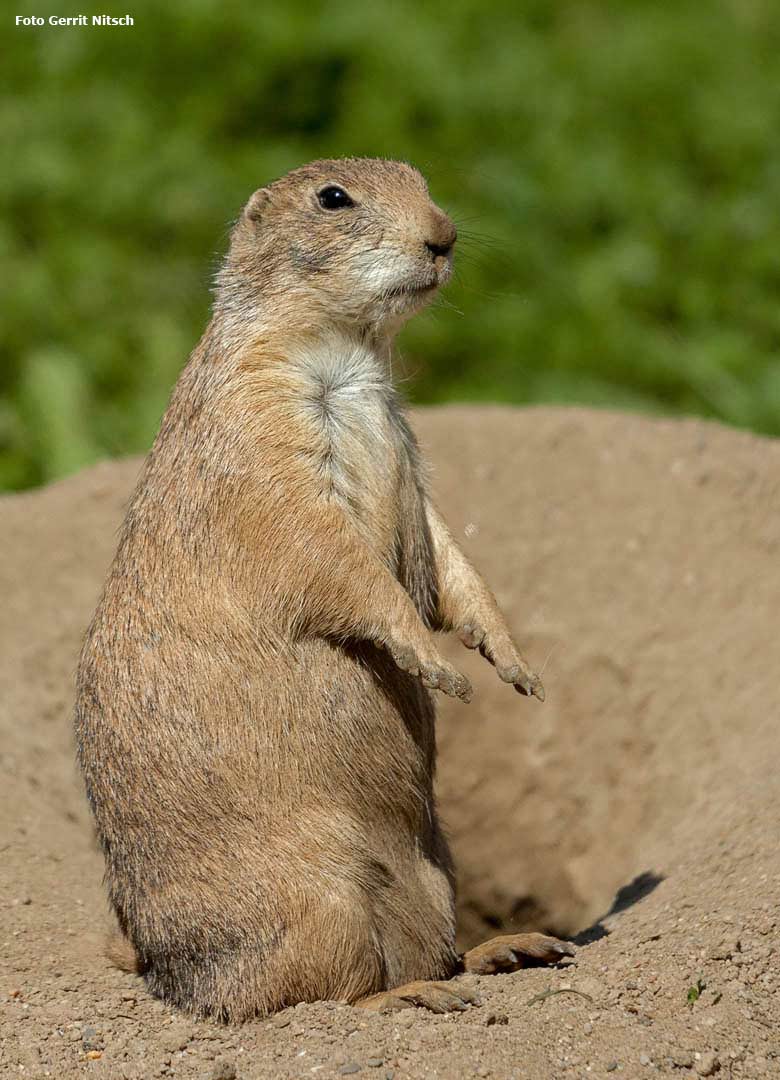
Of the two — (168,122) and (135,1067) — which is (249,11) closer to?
(168,122)

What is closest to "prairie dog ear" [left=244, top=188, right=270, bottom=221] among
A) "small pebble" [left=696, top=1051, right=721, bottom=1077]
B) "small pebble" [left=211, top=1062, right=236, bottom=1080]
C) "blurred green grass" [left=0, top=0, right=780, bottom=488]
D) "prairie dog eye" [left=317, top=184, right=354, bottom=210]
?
"prairie dog eye" [left=317, top=184, right=354, bottom=210]

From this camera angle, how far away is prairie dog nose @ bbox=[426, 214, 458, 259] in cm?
424

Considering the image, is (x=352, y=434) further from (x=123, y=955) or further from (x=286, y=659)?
(x=123, y=955)

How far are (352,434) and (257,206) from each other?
791mm

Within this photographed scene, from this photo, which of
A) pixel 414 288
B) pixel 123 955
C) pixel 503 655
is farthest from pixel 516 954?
pixel 414 288

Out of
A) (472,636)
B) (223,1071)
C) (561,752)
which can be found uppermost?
(472,636)

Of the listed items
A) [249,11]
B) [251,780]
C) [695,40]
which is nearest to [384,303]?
[251,780]

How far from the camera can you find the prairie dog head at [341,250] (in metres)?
4.25

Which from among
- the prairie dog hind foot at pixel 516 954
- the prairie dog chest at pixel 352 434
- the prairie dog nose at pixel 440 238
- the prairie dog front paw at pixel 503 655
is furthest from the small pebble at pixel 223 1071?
the prairie dog nose at pixel 440 238

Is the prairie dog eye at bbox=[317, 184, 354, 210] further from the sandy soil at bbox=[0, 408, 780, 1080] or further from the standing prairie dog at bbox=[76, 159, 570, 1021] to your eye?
the sandy soil at bbox=[0, 408, 780, 1080]

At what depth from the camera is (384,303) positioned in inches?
168

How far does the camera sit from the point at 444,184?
32.7ft

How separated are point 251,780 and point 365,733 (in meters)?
0.37

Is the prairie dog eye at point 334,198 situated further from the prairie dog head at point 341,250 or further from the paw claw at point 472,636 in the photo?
the paw claw at point 472,636
